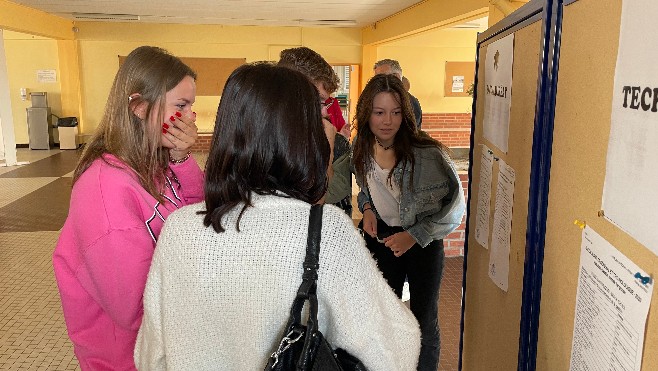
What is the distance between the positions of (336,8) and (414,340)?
841 centimetres

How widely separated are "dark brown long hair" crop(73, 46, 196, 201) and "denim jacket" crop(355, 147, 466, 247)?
121 centimetres

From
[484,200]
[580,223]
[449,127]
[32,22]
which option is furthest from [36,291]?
[449,127]

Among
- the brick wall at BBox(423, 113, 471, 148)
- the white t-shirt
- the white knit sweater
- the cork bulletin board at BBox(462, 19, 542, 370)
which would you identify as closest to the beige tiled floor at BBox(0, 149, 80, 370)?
the white t-shirt

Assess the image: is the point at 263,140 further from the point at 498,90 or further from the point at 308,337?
the point at 498,90

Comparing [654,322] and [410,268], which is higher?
[654,322]

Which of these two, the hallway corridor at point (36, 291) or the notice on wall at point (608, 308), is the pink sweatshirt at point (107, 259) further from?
the hallway corridor at point (36, 291)

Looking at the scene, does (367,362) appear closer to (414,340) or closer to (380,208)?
(414,340)

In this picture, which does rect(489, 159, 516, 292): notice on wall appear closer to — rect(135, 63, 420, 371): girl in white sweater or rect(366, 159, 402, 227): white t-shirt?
rect(135, 63, 420, 371): girl in white sweater

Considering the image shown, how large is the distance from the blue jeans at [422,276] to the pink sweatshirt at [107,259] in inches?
49.7

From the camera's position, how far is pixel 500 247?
55.1 inches

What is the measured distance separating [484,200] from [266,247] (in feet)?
2.86

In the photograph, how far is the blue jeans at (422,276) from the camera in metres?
2.40

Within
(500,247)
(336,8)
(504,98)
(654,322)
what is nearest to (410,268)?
(500,247)

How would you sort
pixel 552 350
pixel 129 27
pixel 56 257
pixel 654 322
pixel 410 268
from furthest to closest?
pixel 129 27
pixel 410 268
pixel 56 257
pixel 552 350
pixel 654 322
